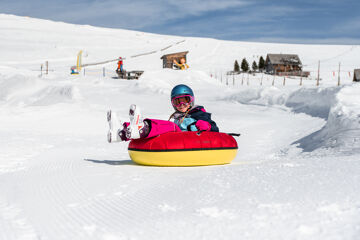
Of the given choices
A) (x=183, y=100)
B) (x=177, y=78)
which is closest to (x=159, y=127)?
(x=183, y=100)

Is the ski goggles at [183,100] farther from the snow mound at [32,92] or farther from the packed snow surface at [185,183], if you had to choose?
the snow mound at [32,92]

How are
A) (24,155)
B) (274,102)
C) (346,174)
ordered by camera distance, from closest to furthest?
(346,174), (24,155), (274,102)

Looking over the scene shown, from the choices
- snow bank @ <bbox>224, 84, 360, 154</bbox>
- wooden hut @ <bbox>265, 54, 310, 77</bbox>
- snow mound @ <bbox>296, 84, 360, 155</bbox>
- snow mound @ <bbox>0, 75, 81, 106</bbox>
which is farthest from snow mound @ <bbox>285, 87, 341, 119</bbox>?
wooden hut @ <bbox>265, 54, 310, 77</bbox>

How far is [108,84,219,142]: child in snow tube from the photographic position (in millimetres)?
4684

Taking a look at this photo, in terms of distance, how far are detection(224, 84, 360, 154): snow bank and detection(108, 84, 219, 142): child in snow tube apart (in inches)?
87.5

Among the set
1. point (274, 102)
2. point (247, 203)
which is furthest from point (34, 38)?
point (247, 203)

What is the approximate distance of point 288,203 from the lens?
110 inches

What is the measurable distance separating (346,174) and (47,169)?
3552 millimetres

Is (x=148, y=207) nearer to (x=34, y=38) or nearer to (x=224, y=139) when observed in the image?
(x=224, y=139)

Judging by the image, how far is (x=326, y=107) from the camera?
12.0 m

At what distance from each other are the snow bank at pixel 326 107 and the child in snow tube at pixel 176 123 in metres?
2.22

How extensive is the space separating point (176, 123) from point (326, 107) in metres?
8.07

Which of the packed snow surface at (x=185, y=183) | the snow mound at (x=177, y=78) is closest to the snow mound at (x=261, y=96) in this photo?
the packed snow surface at (x=185, y=183)

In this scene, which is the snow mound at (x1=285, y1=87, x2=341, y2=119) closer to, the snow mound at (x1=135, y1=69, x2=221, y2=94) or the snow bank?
the snow bank
